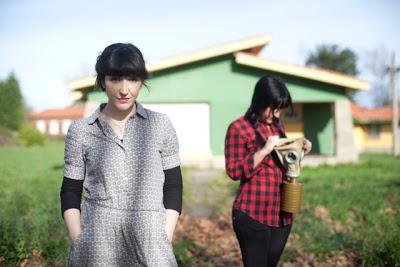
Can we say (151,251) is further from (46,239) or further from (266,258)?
(46,239)

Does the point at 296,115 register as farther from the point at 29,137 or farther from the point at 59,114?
the point at 59,114

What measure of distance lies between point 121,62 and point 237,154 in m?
1.19

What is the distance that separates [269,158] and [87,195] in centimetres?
132

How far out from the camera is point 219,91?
1485cm

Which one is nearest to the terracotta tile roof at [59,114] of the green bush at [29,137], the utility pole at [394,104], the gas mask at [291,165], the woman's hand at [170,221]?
the green bush at [29,137]

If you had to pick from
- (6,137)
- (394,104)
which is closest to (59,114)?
(6,137)

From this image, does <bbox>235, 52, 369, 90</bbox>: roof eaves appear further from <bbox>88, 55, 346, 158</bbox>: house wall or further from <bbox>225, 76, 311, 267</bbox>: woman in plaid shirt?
<bbox>225, 76, 311, 267</bbox>: woman in plaid shirt

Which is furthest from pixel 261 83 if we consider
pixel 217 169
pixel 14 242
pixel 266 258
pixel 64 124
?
pixel 64 124

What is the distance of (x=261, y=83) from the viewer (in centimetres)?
273

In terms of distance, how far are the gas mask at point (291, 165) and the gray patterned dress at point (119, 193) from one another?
3.21ft

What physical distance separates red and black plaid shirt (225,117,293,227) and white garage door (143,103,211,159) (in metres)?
11.8

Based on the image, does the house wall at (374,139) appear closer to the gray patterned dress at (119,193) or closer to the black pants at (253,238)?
the black pants at (253,238)

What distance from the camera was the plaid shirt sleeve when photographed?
8.97ft

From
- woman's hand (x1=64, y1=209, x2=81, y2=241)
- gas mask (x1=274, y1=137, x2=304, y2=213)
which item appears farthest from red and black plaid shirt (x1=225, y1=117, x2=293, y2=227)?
woman's hand (x1=64, y1=209, x2=81, y2=241)
